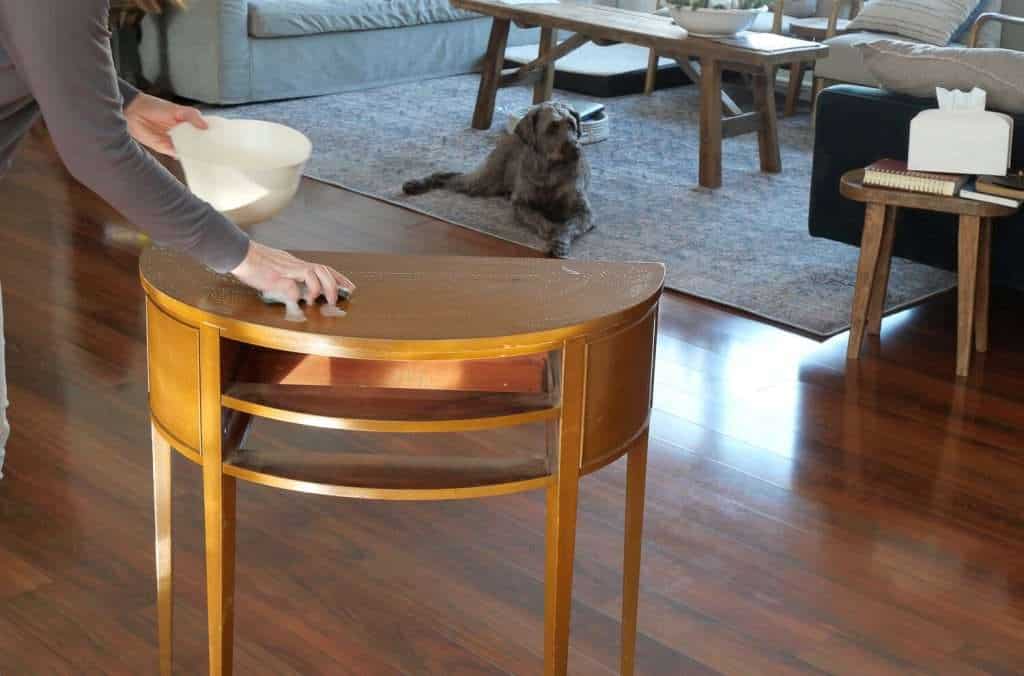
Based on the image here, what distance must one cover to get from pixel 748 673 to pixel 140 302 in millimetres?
2077

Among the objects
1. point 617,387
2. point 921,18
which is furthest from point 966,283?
point 921,18

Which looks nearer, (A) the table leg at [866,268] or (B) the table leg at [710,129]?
(A) the table leg at [866,268]

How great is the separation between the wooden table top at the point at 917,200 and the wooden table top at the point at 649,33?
1589 mm

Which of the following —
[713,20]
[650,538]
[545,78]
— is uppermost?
[713,20]

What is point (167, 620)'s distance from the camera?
1851 mm

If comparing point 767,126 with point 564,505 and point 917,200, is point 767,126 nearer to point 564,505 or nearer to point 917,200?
point 917,200

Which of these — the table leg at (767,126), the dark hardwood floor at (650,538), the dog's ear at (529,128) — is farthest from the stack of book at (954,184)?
the table leg at (767,126)

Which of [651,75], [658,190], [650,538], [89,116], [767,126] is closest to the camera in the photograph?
[89,116]

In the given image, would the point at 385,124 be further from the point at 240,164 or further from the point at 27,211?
the point at 240,164

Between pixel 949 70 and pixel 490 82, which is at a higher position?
pixel 949 70

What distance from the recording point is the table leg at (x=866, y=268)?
3.25 m

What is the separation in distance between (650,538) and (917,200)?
→ 3.91 feet

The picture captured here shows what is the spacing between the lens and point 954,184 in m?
3.12

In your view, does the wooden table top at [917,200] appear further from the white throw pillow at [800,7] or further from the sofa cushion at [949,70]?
the white throw pillow at [800,7]
